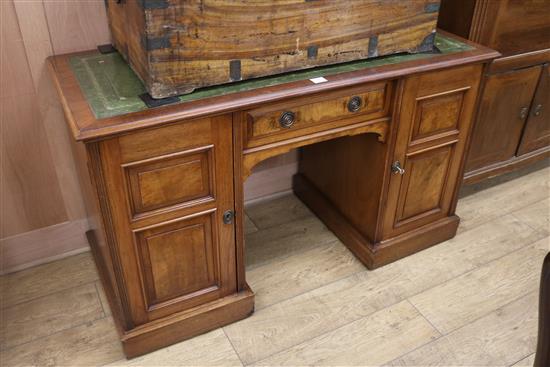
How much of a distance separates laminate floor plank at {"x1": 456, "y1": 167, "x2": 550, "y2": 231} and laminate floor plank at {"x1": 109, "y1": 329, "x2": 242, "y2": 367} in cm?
114

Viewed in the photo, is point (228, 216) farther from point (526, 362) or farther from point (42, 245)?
point (526, 362)

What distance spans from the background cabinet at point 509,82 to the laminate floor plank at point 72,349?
5.11ft

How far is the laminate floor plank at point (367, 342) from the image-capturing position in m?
1.61

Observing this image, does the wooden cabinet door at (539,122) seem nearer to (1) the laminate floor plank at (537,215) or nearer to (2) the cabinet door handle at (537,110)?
(2) the cabinet door handle at (537,110)

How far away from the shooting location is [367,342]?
1674mm

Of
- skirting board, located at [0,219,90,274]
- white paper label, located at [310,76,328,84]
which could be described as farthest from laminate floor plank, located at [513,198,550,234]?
skirting board, located at [0,219,90,274]

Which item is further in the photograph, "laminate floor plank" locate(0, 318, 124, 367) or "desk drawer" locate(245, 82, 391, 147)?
"laminate floor plank" locate(0, 318, 124, 367)

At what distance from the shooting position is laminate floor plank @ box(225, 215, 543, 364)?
1687mm

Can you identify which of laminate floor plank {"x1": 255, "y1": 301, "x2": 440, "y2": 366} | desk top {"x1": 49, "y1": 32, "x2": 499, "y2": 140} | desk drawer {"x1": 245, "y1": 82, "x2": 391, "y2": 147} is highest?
desk top {"x1": 49, "y1": 32, "x2": 499, "y2": 140}

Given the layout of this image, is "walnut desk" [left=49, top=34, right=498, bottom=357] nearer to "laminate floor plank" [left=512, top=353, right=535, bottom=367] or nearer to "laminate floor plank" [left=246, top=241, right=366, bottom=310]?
"laminate floor plank" [left=246, top=241, right=366, bottom=310]

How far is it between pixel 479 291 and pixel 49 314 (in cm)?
151

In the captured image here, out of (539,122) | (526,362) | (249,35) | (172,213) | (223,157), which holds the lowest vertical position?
(526,362)

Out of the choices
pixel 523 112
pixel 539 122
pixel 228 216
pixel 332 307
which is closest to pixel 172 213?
pixel 228 216

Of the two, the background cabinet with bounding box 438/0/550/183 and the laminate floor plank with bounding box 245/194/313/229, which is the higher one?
the background cabinet with bounding box 438/0/550/183
